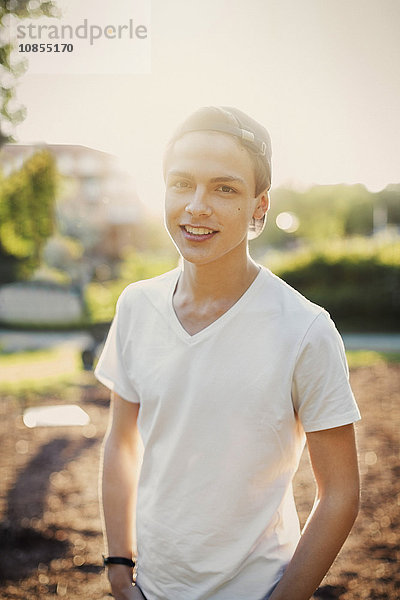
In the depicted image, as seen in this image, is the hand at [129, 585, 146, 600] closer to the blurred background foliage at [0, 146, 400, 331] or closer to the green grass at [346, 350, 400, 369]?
the blurred background foliage at [0, 146, 400, 331]

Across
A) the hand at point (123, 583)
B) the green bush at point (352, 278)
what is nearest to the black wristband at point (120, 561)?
the hand at point (123, 583)

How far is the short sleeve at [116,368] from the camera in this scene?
55.0 inches

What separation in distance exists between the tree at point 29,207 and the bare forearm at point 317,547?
5.48 m

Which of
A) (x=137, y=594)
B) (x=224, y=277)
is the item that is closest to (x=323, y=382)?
(x=224, y=277)

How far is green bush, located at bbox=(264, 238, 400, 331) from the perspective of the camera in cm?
1014

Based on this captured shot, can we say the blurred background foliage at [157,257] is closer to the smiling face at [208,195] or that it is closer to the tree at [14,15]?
the tree at [14,15]

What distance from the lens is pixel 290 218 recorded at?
15.1m

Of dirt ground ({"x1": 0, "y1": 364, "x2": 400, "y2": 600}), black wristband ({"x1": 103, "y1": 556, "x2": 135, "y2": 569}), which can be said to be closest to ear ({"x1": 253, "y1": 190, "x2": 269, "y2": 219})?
black wristband ({"x1": 103, "y1": 556, "x2": 135, "y2": 569})

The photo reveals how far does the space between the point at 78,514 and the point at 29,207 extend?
449cm

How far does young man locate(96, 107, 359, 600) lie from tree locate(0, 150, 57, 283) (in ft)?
16.9

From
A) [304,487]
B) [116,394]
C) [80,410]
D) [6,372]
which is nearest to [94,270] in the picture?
[6,372]

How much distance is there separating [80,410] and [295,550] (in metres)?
4.10

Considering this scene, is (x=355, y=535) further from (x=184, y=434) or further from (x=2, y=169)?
(x=2, y=169)

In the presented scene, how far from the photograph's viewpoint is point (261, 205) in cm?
135
